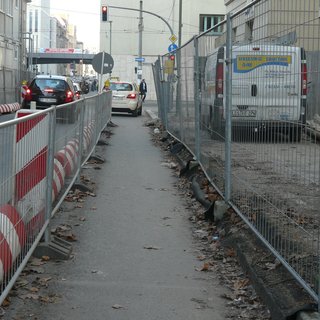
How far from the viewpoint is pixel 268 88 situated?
17.3 ft

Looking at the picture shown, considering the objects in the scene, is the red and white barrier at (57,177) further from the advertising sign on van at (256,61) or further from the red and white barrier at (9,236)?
the advertising sign on van at (256,61)

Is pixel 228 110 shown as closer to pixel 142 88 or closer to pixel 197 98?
pixel 197 98

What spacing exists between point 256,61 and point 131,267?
2100 millimetres

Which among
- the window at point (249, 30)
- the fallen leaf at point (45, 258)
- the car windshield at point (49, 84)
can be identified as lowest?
the fallen leaf at point (45, 258)

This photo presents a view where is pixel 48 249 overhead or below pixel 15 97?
below

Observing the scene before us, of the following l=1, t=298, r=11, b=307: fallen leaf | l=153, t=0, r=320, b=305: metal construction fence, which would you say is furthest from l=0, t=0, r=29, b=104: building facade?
l=1, t=298, r=11, b=307: fallen leaf

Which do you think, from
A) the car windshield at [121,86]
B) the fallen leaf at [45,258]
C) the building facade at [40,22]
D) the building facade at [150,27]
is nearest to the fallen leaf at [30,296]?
the fallen leaf at [45,258]

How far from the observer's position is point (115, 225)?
23.9 ft

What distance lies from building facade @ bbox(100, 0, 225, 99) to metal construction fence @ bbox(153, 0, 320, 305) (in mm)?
57601

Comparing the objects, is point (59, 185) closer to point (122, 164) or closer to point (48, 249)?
point (48, 249)

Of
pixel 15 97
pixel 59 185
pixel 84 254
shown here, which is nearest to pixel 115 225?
pixel 59 185

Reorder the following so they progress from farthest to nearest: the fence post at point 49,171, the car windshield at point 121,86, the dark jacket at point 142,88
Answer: the dark jacket at point 142,88 → the car windshield at point 121,86 → the fence post at point 49,171

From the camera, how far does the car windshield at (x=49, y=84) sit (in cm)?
2425

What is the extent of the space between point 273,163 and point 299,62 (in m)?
1.10
